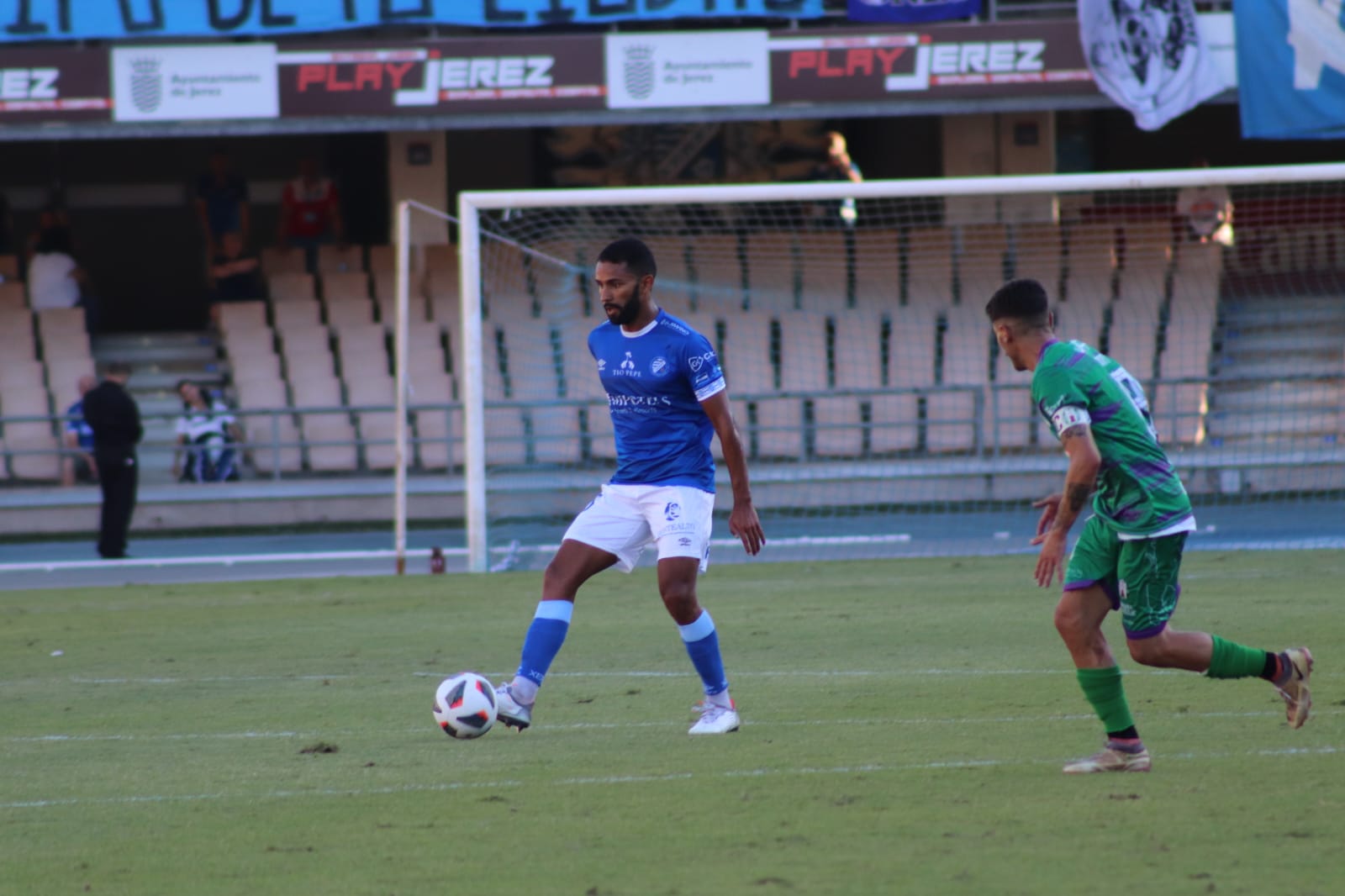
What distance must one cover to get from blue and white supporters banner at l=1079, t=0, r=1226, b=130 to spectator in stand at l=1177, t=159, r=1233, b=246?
7.23 ft

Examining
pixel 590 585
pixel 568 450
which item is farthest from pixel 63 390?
pixel 590 585

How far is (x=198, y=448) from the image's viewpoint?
59.9 feet

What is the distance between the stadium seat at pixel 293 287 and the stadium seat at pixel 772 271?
5.67 meters

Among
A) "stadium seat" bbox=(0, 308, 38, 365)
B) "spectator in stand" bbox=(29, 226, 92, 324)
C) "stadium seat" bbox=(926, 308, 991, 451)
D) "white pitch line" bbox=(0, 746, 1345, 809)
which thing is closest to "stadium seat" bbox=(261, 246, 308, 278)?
"spectator in stand" bbox=(29, 226, 92, 324)

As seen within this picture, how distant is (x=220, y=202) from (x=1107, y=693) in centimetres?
1700

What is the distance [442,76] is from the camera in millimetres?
17531

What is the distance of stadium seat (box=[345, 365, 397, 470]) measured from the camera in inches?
770

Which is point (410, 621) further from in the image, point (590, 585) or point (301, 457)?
point (301, 457)

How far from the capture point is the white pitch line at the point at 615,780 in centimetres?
597

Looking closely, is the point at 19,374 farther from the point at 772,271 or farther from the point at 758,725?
the point at 758,725

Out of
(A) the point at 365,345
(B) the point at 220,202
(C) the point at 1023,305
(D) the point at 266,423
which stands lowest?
(D) the point at 266,423

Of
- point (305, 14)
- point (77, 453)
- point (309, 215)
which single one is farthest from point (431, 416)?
point (305, 14)

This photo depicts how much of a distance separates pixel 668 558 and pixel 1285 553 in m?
8.73

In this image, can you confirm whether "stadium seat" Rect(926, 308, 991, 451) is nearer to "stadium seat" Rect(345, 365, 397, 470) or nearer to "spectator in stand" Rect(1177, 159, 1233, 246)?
"spectator in stand" Rect(1177, 159, 1233, 246)
